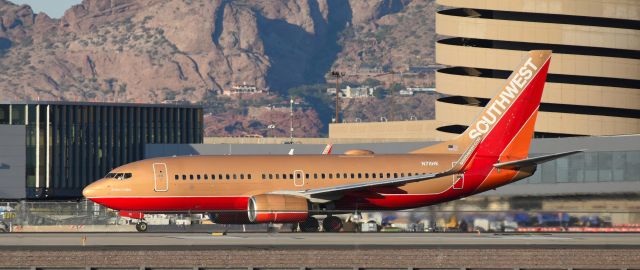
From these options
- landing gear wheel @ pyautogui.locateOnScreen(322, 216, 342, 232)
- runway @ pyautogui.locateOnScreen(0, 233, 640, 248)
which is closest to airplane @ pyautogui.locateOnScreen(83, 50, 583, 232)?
landing gear wheel @ pyautogui.locateOnScreen(322, 216, 342, 232)

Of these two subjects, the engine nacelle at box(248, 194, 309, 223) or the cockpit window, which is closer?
the engine nacelle at box(248, 194, 309, 223)

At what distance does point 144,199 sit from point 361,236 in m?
17.7

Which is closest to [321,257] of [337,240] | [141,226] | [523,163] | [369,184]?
[337,240]

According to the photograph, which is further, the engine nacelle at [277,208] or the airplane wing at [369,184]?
the airplane wing at [369,184]

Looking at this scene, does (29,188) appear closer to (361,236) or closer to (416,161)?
(416,161)

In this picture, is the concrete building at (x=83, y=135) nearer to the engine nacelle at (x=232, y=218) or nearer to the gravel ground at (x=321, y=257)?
the engine nacelle at (x=232, y=218)

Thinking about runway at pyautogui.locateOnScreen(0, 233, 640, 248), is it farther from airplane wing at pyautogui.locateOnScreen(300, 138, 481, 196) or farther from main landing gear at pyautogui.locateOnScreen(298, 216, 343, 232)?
airplane wing at pyautogui.locateOnScreen(300, 138, 481, 196)

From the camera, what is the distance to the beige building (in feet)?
459

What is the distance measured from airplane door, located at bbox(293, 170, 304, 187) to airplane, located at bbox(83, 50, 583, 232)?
0.05 m

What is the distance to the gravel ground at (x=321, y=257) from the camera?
44.3 m

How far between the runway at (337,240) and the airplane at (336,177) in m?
11.1

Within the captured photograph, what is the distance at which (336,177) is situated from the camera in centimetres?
7612

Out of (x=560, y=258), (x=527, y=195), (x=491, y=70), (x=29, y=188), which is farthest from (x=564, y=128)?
(x=560, y=258)

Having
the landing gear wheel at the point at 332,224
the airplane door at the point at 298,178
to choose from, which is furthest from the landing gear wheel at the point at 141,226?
the airplane door at the point at 298,178
